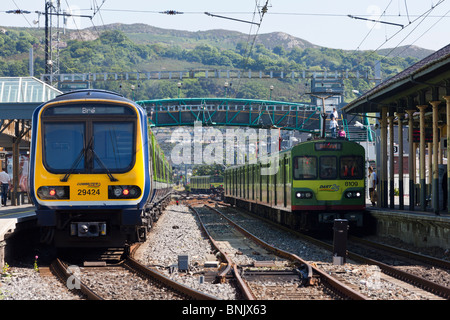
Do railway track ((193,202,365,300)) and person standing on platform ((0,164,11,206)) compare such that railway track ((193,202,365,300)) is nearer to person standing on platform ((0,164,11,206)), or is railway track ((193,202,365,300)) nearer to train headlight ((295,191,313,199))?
train headlight ((295,191,313,199))

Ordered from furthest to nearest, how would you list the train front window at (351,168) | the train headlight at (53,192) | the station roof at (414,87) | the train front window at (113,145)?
the train front window at (351,168)
the station roof at (414,87)
the train front window at (113,145)
the train headlight at (53,192)

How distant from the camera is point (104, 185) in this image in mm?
11648

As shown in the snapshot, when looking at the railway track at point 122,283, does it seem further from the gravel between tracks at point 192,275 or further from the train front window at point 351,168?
the train front window at point 351,168

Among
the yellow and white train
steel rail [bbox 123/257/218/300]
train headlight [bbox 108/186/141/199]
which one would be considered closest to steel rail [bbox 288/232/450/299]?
steel rail [bbox 123/257/218/300]

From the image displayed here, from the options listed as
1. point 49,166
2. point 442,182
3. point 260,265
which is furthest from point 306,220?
point 49,166

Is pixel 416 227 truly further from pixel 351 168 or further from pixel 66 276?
pixel 66 276

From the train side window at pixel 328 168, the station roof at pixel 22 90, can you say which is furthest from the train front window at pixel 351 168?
the station roof at pixel 22 90

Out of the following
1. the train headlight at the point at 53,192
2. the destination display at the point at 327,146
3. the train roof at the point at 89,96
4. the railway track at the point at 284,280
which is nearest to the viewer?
the railway track at the point at 284,280

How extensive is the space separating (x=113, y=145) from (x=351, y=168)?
26.4 ft

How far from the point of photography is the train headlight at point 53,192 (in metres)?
11.5

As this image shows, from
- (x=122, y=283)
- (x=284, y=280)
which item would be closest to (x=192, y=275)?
(x=122, y=283)

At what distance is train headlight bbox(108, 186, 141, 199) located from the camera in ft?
38.3

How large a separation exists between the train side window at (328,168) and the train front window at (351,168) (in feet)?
0.65
